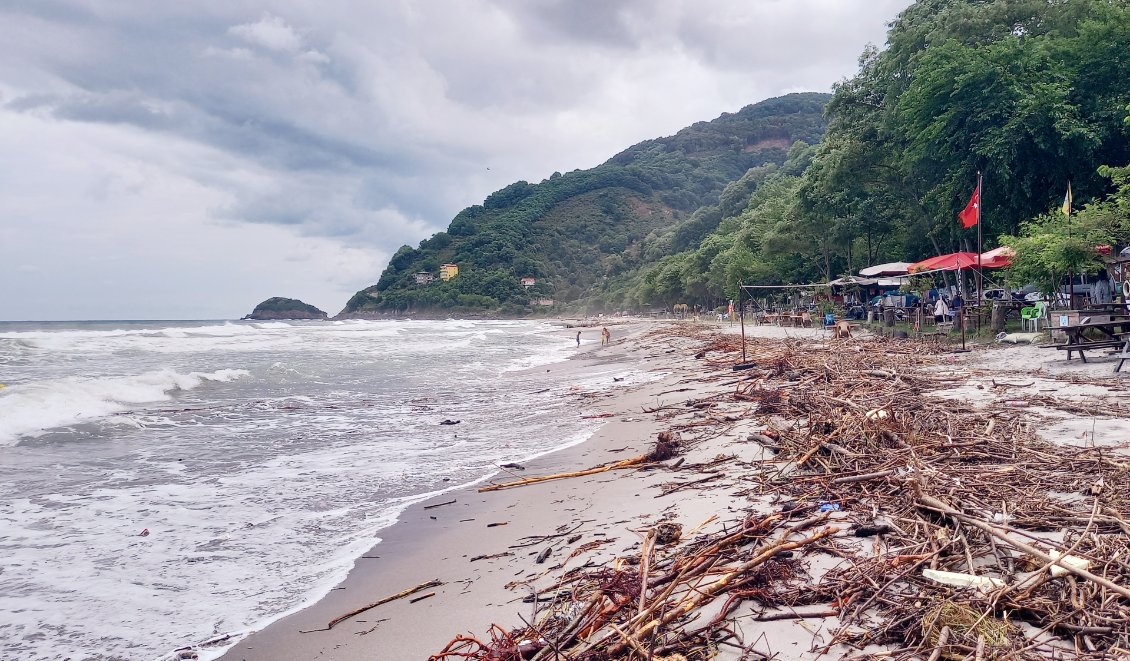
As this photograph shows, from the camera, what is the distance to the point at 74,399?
41.5 ft

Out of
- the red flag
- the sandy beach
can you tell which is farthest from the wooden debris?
the red flag

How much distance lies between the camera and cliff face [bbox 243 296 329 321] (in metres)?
180

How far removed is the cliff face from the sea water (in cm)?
17867

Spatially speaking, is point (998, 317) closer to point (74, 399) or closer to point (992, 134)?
point (992, 134)

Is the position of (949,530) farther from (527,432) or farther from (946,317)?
(946,317)

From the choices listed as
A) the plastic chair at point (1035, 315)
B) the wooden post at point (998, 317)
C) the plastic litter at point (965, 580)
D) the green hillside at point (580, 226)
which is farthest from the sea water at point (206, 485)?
the green hillside at point (580, 226)

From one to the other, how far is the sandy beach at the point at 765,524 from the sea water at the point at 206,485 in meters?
0.59

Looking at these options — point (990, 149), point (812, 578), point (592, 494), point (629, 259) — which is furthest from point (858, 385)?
point (629, 259)

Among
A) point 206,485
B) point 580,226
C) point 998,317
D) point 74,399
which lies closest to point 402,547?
point 206,485

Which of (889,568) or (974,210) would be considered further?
(974,210)

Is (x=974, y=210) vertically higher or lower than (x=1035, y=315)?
higher

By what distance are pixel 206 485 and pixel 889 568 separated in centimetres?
696

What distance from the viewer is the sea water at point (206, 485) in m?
3.99

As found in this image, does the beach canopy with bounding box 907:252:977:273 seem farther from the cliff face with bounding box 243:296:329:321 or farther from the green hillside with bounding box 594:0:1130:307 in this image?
the cliff face with bounding box 243:296:329:321
